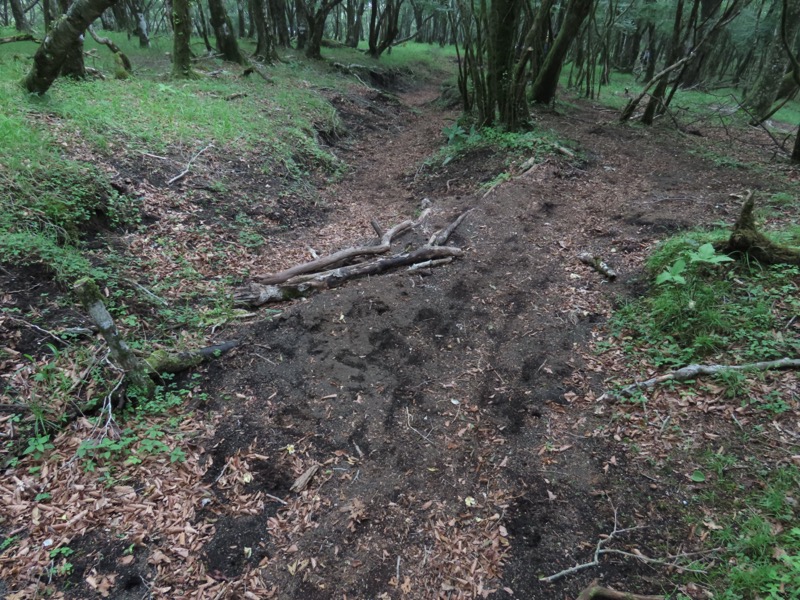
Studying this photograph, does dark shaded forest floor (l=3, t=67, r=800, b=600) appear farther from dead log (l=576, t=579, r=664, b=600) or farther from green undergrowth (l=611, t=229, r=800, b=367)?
green undergrowth (l=611, t=229, r=800, b=367)

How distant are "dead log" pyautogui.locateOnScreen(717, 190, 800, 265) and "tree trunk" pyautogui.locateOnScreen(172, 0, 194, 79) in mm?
11661

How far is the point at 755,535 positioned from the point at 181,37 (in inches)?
525

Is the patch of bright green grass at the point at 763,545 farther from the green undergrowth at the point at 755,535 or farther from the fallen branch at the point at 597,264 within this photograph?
the fallen branch at the point at 597,264

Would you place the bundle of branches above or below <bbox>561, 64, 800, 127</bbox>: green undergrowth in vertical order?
below

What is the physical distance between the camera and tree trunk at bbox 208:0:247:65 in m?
13.6

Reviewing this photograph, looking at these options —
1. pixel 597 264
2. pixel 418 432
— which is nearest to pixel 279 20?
pixel 597 264

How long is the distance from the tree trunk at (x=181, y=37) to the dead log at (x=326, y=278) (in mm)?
8531

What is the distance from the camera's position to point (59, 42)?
6520 mm

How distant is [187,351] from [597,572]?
146 inches

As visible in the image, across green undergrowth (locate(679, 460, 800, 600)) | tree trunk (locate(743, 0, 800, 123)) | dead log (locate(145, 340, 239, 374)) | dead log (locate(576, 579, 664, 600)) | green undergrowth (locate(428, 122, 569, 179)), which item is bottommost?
dead log (locate(576, 579, 664, 600))

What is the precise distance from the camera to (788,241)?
430 cm

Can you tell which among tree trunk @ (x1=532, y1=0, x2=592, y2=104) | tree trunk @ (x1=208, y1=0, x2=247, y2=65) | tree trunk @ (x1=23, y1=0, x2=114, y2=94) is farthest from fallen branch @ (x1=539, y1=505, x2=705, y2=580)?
tree trunk @ (x1=208, y1=0, x2=247, y2=65)

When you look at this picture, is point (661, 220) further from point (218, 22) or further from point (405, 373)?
point (218, 22)

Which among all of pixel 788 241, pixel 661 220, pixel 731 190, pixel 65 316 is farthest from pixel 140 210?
pixel 731 190
